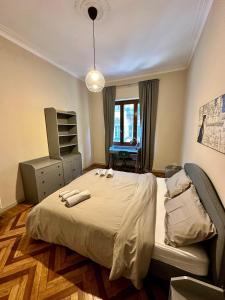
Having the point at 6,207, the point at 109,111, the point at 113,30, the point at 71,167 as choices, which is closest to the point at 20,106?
the point at 71,167

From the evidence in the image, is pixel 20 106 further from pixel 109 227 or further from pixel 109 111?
pixel 109 227

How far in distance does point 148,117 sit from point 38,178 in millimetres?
3053

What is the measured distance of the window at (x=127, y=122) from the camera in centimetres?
421

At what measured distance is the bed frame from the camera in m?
0.91

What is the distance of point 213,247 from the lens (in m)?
1.02

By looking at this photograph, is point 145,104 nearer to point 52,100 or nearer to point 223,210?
point 52,100

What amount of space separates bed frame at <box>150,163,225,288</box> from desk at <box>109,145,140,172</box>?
8.49 ft

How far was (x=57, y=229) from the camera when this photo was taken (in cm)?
150

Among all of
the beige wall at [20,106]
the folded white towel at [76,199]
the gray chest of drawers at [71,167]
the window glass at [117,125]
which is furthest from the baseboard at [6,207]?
the window glass at [117,125]

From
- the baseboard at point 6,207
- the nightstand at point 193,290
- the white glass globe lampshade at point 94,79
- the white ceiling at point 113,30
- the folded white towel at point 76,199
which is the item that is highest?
the white ceiling at point 113,30

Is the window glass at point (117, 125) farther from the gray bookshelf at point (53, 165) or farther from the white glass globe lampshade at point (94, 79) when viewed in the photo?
the white glass globe lampshade at point (94, 79)

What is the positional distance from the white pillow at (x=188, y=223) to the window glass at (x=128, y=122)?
3038 millimetres

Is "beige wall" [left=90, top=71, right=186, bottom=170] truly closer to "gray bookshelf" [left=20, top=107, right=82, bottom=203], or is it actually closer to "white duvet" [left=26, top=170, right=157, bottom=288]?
"gray bookshelf" [left=20, top=107, right=82, bottom=203]

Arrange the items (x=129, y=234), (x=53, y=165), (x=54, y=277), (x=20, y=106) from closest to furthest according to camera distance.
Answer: (x=129, y=234), (x=54, y=277), (x=20, y=106), (x=53, y=165)
